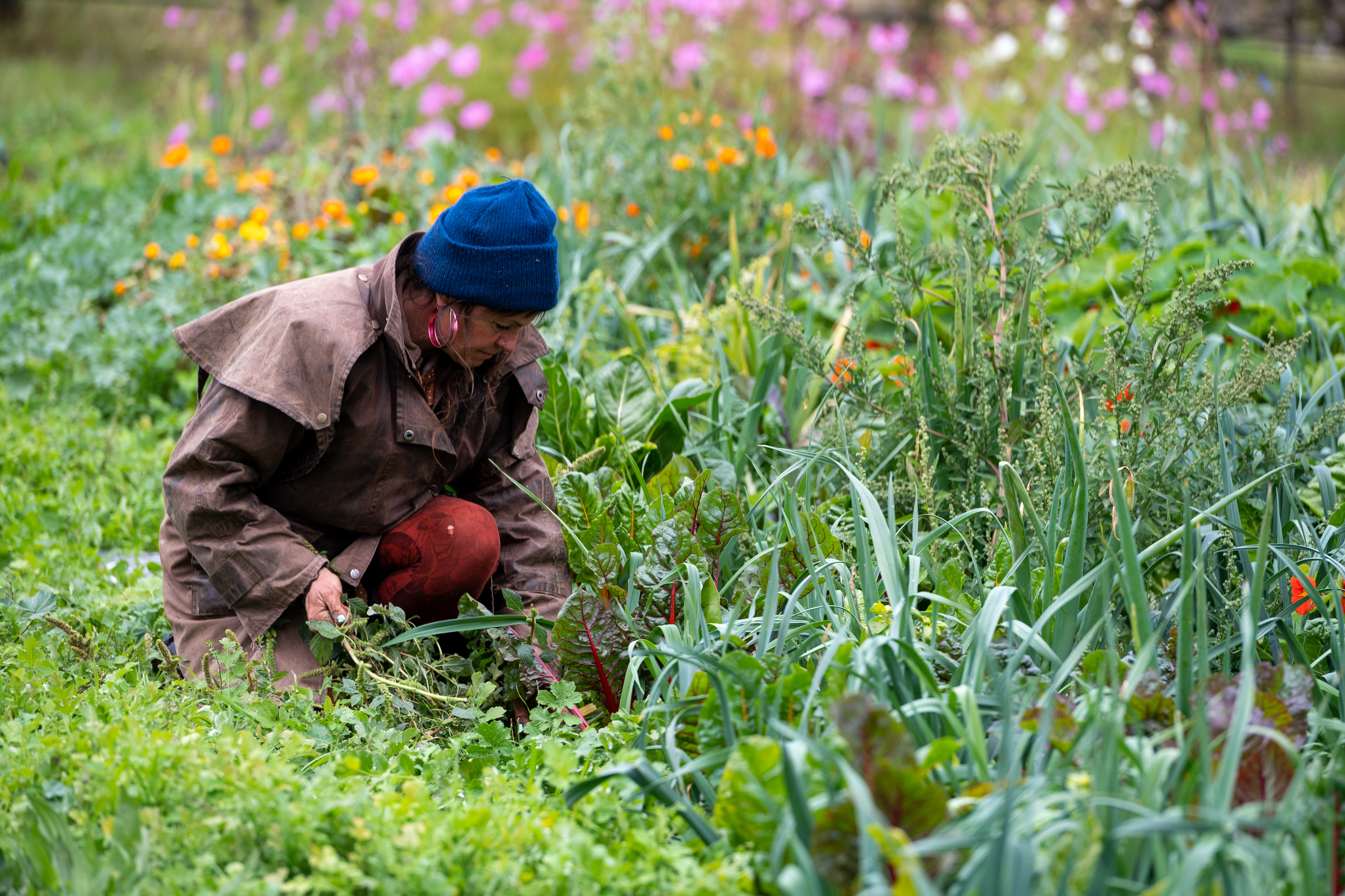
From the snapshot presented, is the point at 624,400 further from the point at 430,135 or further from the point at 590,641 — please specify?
the point at 430,135

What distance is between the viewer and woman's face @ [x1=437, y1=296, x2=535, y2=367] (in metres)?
2.00

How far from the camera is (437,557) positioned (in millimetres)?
2186

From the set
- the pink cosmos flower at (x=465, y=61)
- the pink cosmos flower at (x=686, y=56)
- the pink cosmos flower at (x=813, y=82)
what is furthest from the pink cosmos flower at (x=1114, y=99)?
the pink cosmos flower at (x=465, y=61)

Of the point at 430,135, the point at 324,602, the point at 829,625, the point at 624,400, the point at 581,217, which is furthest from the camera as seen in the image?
the point at 430,135

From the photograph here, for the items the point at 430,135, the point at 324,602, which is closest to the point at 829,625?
the point at 324,602

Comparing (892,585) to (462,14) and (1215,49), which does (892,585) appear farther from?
(462,14)

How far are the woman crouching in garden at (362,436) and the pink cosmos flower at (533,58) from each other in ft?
16.2

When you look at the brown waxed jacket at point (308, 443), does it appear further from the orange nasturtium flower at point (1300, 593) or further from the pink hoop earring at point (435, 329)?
the orange nasturtium flower at point (1300, 593)

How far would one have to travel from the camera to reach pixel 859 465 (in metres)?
2.17

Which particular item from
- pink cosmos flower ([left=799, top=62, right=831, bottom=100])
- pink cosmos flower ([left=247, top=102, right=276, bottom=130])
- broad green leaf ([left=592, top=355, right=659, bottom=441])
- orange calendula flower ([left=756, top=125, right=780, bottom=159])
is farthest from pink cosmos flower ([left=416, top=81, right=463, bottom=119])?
broad green leaf ([left=592, top=355, right=659, bottom=441])

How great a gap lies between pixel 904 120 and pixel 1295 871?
16.2 ft

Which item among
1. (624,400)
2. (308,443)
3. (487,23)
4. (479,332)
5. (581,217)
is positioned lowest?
(624,400)

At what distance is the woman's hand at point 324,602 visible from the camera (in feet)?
6.55

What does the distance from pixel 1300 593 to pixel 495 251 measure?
5.56 ft
